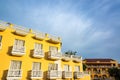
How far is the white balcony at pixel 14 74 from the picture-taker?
15.9m

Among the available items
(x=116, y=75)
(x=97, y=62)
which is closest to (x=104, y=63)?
(x=97, y=62)

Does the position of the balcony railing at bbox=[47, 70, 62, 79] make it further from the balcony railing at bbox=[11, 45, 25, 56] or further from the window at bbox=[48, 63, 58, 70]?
the balcony railing at bbox=[11, 45, 25, 56]

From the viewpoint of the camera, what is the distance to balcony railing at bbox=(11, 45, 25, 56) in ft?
56.8

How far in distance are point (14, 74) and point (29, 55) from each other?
3978mm

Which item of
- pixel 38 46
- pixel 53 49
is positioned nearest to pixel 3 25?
pixel 38 46

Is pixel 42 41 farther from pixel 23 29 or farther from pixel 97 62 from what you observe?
pixel 97 62

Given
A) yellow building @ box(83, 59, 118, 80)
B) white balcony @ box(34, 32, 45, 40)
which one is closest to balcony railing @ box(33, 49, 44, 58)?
white balcony @ box(34, 32, 45, 40)

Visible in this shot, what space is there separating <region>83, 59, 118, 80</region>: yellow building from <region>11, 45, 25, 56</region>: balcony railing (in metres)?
48.4

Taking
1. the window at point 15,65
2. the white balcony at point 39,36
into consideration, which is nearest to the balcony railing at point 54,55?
the white balcony at point 39,36

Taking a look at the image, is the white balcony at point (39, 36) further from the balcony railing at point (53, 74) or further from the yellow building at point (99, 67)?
the yellow building at point (99, 67)

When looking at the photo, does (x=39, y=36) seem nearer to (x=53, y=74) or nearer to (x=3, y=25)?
(x=3, y=25)

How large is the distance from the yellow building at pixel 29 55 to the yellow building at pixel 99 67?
39.2 meters

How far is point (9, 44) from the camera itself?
17594 mm

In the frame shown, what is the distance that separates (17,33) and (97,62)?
5332cm
